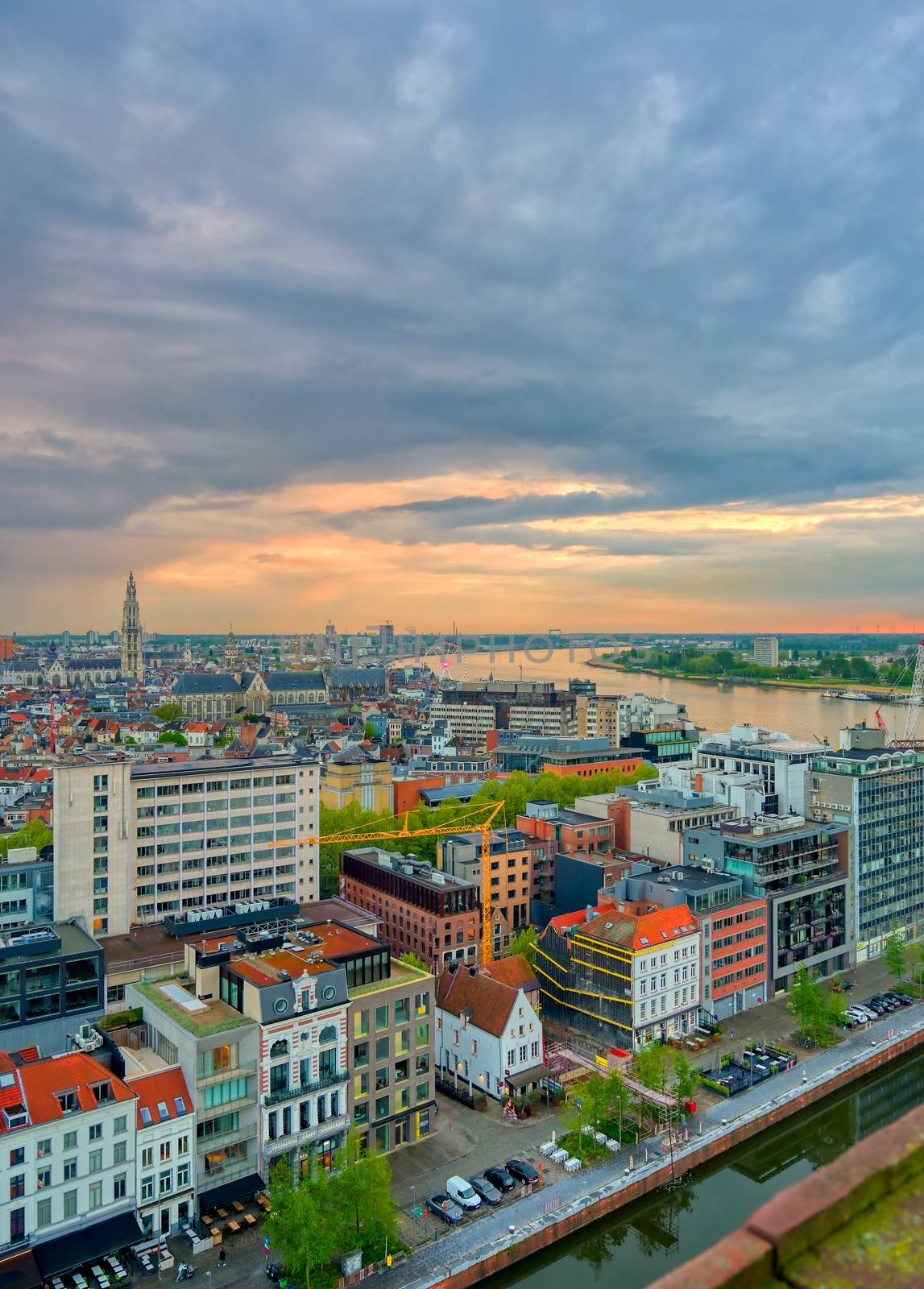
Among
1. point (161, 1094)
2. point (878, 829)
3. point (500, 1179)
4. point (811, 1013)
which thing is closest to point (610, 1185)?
point (500, 1179)

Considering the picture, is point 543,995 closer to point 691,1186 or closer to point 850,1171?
point 691,1186

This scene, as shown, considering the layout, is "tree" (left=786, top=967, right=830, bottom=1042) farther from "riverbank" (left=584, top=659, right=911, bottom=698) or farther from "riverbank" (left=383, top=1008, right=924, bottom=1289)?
"riverbank" (left=584, top=659, right=911, bottom=698)

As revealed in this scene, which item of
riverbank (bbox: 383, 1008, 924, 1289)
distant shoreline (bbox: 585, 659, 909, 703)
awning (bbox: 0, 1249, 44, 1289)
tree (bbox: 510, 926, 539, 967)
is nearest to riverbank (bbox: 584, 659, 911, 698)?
distant shoreline (bbox: 585, 659, 909, 703)

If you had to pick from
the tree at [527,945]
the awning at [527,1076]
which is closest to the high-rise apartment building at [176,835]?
the tree at [527,945]

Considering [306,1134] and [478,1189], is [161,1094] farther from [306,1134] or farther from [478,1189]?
[478,1189]

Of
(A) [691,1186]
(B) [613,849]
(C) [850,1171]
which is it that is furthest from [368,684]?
(C) [850,1171]

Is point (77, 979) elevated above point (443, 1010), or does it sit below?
above
